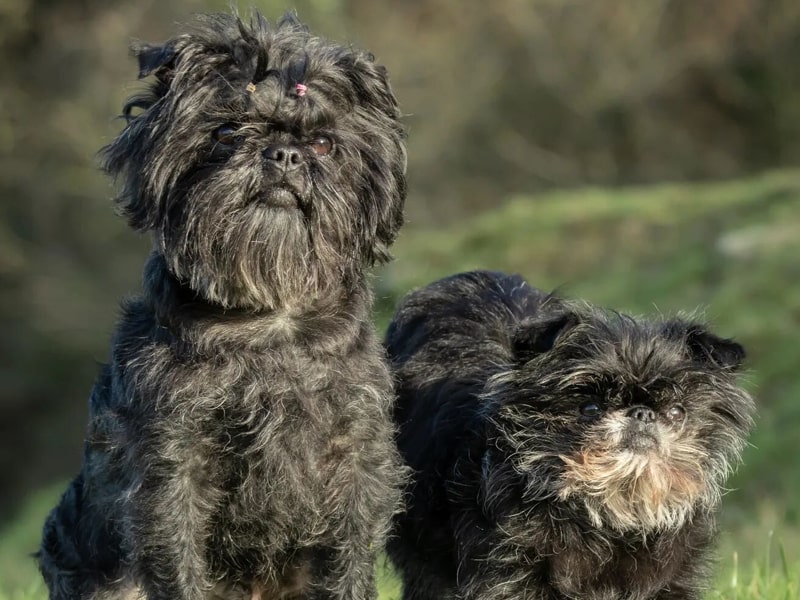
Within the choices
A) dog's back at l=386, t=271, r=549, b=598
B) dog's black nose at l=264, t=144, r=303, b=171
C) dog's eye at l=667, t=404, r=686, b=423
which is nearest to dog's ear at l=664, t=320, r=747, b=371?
dog's eye at l=667, t=404, r=686, b=423

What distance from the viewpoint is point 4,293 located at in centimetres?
2762

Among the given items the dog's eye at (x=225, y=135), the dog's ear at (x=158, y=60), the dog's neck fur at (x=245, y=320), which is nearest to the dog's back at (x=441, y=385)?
the dog's neck fur at (x=245, y=320)

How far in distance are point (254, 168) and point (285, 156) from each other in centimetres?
14

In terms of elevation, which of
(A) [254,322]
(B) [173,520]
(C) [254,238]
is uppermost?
(C) [254,238]

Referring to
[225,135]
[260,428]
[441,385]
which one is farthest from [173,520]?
[441,385]

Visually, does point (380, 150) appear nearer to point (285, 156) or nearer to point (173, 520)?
point (285, 156)

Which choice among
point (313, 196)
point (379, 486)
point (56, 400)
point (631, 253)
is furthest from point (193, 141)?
point (56, 400)

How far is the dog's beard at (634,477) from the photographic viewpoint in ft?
17.6

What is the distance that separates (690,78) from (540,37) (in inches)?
138

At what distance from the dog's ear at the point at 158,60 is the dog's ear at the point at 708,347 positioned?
2473mm

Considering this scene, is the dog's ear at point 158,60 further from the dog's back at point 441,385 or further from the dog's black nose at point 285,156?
the dog's back at point 441,385

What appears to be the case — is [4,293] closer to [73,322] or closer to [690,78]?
[73,322]

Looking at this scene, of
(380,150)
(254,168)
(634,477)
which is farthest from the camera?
(380,150)

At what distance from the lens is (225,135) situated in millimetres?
5586
